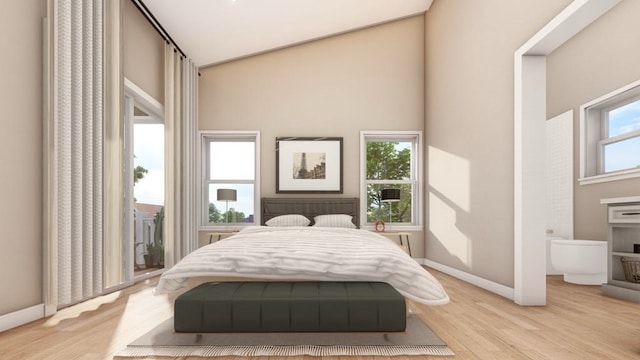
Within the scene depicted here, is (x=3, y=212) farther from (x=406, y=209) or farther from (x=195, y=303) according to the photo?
(x=406, y=209)

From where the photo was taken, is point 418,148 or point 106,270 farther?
point 418,148

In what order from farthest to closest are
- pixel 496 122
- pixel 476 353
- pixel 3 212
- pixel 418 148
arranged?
pixel 418 148 → pixel 496 122 → pixel 3 212 → pixel 476 353

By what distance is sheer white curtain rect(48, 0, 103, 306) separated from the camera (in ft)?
9.21

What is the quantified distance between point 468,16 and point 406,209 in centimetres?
279

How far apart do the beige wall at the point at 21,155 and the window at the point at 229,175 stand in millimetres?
2945

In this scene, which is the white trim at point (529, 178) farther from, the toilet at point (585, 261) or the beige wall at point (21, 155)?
the beige wall at point (21, 155)

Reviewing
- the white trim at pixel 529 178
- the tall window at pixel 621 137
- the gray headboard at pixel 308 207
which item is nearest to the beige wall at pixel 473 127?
the white trim at pixel 529 178

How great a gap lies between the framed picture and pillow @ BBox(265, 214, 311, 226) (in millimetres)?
573

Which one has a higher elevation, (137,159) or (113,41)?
(113,41)

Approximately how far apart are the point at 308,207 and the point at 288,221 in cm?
48

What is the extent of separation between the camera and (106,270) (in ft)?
11.0

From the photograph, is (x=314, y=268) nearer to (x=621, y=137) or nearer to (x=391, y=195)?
(x=391, y=195)

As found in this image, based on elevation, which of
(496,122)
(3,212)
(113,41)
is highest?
(113,41)

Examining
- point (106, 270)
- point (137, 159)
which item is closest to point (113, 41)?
point (137, 159)
